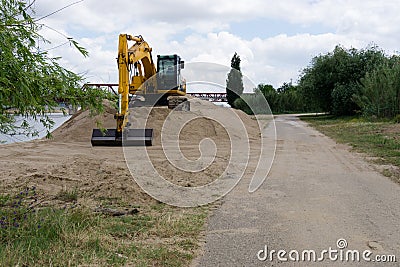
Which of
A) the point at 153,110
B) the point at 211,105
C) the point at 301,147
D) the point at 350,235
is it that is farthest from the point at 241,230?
the point at 211,105

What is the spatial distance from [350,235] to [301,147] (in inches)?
460

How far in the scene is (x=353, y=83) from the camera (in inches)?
1665

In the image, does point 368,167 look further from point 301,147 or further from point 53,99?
point 53,99

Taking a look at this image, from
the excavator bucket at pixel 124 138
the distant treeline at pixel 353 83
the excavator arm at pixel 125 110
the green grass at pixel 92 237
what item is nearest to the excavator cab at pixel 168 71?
the excavator arm at pixel 125 110

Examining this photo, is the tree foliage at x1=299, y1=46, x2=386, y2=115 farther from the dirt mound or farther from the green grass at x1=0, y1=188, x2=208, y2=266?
the green grass at x1=0, y1=188, x2=208, y2=266

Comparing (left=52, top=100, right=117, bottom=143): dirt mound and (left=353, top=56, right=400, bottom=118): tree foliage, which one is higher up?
(left=353, top=56, right=400, bottom=118): tree foliage

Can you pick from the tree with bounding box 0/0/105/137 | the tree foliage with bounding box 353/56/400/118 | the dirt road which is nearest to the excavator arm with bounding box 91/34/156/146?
the dirt road

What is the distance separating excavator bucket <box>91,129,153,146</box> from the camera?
51.9 feet

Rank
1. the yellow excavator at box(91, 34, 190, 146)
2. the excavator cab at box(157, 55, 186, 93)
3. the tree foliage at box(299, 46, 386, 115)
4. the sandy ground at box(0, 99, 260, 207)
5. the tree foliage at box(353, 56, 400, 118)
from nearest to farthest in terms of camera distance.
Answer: the sandy ground at box(0, 99, 260, 207) < the yellow excavator at box(91, 34, 190, 146) < the excavator cab at box(157, 55, 186, 93) < the tree foliage at box(353, 56, 400, 118) < the tree foliage at box(299, 46, 386, 115)

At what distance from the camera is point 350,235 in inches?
227

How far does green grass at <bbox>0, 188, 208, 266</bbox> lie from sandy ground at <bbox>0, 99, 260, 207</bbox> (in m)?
1.12

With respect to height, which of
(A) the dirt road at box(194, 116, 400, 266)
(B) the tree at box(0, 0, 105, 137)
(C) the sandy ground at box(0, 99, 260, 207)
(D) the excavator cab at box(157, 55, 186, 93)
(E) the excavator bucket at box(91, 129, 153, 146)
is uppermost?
(D) the excavator cab at box(157, 55, 186, 93)

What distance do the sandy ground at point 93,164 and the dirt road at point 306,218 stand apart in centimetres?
163

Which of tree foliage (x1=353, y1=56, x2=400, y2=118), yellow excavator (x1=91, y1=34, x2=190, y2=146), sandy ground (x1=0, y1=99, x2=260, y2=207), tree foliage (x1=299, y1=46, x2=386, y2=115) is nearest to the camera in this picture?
sandy ground (x1=0, y1=99, x2=260, y2=207)
